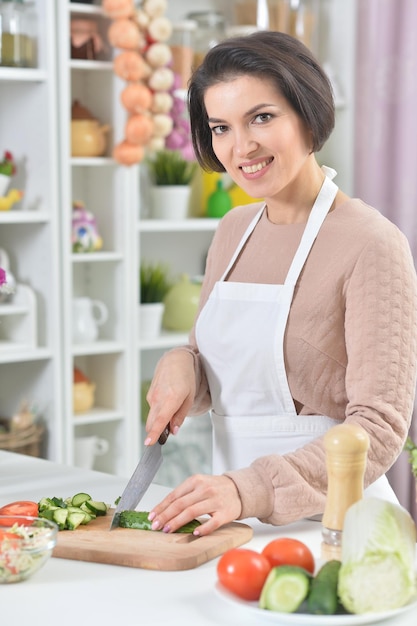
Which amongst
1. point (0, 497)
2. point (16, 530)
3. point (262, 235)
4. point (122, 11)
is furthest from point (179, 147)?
point (16, 530)

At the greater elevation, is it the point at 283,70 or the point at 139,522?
the point at 283,70

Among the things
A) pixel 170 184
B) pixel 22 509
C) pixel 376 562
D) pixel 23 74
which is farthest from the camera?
pixel 170 184

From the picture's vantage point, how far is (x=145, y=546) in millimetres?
1328

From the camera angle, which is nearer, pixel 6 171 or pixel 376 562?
pixel 376 562

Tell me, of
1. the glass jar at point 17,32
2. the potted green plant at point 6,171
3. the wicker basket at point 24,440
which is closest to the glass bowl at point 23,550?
the wicker basket at point 24,440

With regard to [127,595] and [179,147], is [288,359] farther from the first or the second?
[179,147]

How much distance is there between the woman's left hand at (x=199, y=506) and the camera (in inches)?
54.1

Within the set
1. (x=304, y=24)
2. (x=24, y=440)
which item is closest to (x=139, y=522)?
(x=24, y=440)

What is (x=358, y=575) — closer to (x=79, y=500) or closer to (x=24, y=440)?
(x=79, y=500)

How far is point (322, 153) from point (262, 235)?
216cm

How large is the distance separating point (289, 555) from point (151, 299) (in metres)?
2.43

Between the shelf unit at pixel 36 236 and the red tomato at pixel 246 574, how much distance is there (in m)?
2.10

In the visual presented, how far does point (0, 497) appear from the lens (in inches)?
65.6

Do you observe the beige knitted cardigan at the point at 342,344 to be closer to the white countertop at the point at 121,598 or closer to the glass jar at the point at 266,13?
the white countertop at the point at 121,598
